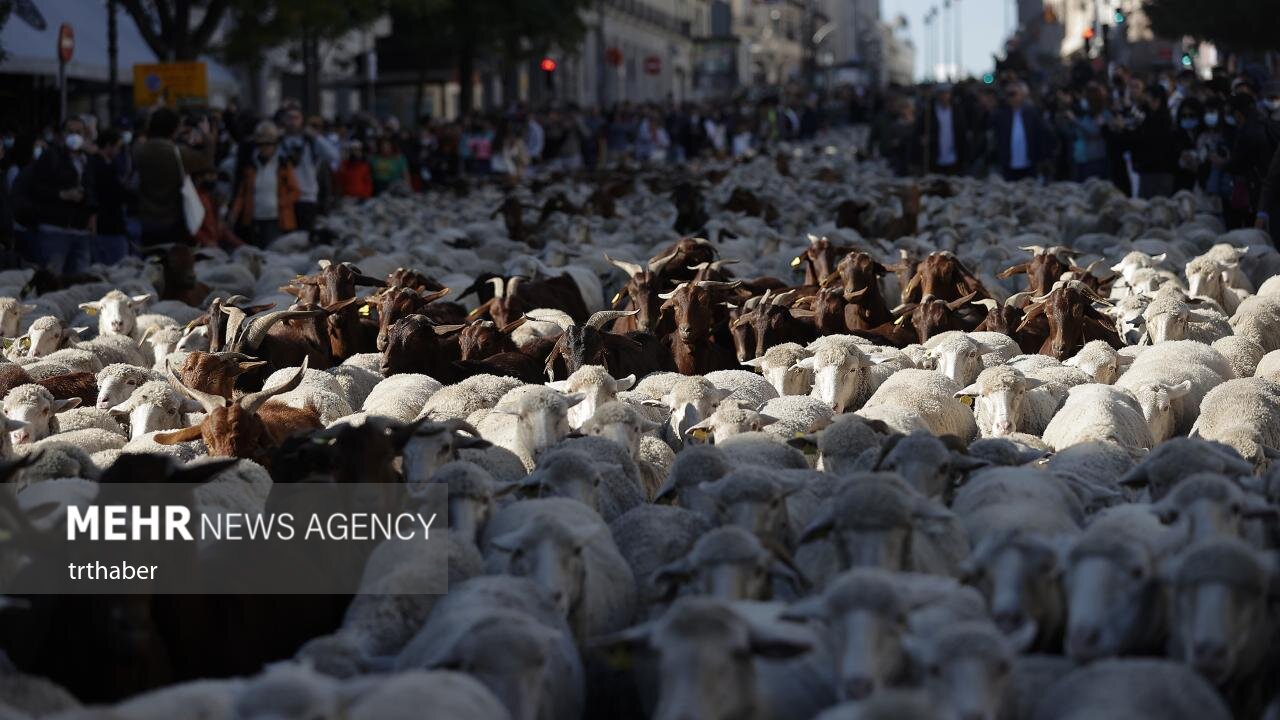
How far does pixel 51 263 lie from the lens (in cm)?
1527

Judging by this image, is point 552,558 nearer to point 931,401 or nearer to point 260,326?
point 931,401

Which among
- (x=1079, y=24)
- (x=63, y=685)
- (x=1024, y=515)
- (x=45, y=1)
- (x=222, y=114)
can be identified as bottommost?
(x=63, y=685)

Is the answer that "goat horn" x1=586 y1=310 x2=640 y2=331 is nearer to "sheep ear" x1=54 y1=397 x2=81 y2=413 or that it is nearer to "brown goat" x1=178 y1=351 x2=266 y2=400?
"brown goat" x1=178 y1=351 x2=266 y2=400

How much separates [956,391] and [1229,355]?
2067 millimetres

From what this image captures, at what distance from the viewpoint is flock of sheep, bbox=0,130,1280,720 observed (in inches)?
181

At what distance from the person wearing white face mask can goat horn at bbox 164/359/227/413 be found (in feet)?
19.7

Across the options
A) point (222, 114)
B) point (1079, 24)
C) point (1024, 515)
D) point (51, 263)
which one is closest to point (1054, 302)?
point (1024, 515)

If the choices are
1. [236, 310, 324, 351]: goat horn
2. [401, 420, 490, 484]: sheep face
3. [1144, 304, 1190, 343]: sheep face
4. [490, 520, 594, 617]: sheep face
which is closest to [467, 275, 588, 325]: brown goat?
[236, 310, 324, 351]: goat horn

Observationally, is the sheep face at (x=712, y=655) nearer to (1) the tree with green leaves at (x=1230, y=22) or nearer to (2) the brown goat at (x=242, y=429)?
(2) the brown goat at (x=242, y=429)

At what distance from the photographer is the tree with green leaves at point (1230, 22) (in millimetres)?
32344

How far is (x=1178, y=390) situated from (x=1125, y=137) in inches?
544

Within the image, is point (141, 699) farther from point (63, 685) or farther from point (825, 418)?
point (825, 418)

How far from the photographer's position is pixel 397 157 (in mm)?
28203

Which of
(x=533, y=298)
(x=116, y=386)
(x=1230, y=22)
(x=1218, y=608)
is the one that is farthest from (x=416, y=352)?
(x=1230, y=22)
